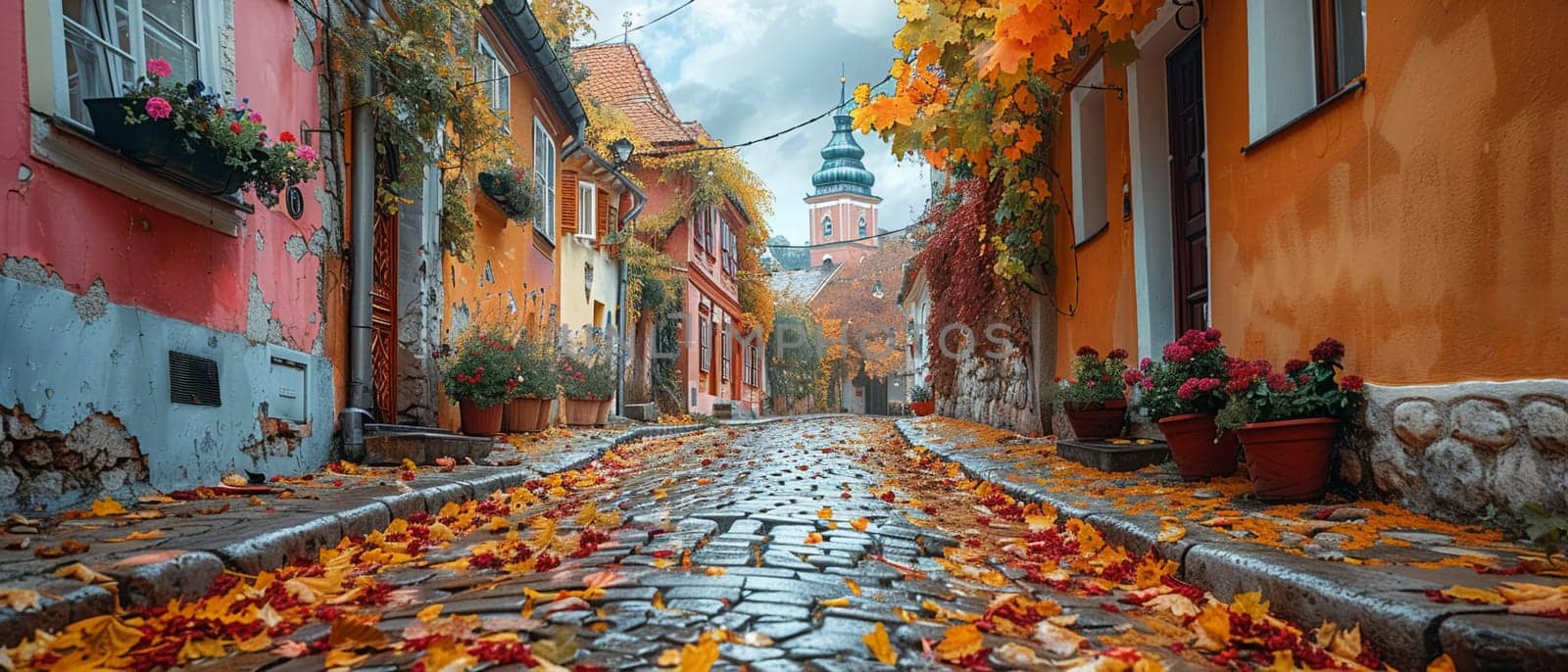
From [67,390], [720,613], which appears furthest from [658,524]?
[67,390]

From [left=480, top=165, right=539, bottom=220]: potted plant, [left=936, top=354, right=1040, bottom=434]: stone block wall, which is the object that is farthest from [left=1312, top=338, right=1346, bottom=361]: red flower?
[left=480, top=165, right=539, bottom=220]: potted plant

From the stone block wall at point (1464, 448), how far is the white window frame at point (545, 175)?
1003 cm

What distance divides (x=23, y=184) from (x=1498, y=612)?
16.8 ft

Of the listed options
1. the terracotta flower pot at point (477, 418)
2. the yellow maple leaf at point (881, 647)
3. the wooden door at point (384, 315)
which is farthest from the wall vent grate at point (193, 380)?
the yellow maple leaf at point (881, 647)

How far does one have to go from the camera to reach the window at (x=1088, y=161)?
28.2ft

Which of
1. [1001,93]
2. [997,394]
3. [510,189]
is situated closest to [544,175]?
[510,189]

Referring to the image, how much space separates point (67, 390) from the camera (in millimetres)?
4113

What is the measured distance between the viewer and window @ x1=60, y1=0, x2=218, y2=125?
430 cm

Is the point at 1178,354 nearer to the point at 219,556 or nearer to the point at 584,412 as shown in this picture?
the point at 219,556

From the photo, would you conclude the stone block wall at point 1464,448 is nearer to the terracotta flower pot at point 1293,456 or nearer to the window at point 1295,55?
the terracotta flower pot at point 1293,456

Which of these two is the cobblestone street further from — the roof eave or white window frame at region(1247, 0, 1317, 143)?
the roof eave

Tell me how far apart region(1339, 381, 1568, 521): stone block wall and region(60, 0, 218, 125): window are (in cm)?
567

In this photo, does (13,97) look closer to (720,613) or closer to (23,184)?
(23,184)

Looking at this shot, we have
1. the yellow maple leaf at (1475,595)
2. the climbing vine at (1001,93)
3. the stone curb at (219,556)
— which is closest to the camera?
the yellow maple leaf at (1475,595)
